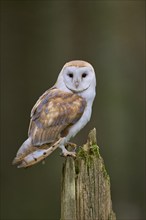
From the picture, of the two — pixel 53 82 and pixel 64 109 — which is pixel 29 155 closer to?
pixel 64 109

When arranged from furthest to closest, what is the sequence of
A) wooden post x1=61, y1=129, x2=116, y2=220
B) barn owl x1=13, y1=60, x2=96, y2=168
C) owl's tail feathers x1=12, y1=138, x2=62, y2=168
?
barn owl x1=13, y1=60, x2=96, y2=168, owl's tail feathers x1=12, y1=138, x2=62, y2=168, wooden post x1=61, y1=129, x2=116, y2=220

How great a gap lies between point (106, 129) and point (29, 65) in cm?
116

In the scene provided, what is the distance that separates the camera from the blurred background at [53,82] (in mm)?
11109

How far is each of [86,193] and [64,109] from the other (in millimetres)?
793

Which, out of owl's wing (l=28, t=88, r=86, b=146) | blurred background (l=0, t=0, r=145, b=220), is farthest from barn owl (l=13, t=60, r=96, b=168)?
blurred background (l=0, t=0, r=145, b=220)

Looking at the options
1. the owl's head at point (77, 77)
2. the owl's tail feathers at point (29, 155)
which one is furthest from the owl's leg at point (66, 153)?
the owl's head at point (77, 77)

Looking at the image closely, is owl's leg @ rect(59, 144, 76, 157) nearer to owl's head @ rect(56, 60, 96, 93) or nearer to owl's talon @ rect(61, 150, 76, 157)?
owl's talon @ rect(61, 150, 76, 157)

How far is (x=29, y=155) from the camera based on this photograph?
233 inches

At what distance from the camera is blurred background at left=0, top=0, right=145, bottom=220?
11109mm

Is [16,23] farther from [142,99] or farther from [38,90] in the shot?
[142,99]

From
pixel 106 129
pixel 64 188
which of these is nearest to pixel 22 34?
pixel 106 129

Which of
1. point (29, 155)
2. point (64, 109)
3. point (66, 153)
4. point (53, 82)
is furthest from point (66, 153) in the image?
point (53, 82)

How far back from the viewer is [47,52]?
1127 centimetres

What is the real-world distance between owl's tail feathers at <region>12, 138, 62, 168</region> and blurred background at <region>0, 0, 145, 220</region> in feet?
16.0
